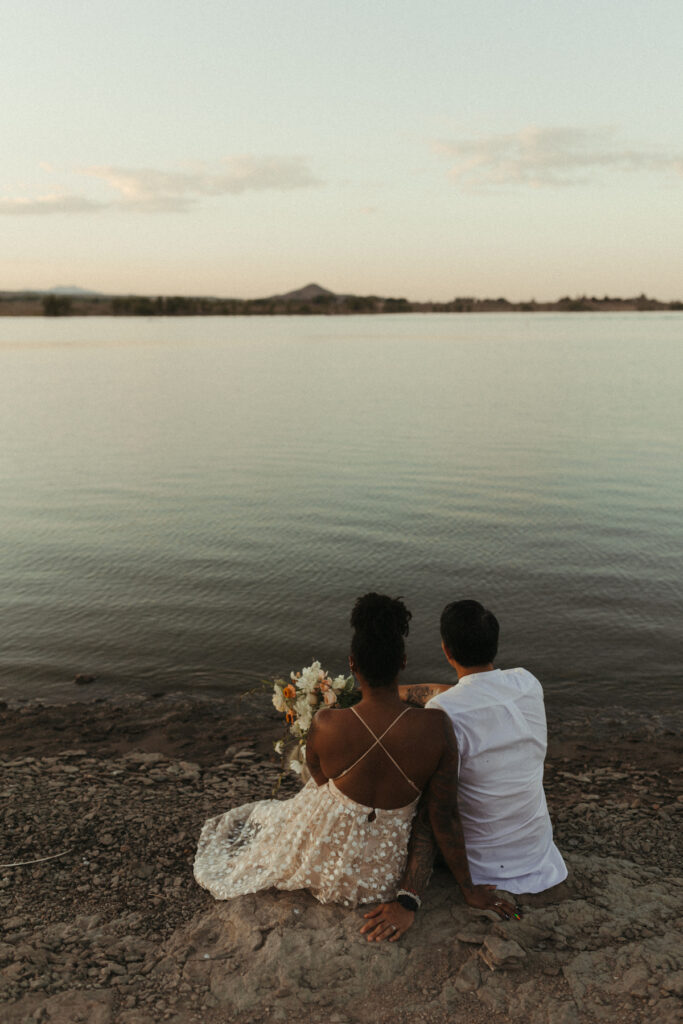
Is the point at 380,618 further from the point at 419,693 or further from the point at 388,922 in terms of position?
the point at 388,922

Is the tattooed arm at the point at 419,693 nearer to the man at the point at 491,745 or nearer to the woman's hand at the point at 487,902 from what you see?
the man at the point at 491,745

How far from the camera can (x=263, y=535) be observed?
1694 cm

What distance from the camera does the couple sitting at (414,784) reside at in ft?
14.2

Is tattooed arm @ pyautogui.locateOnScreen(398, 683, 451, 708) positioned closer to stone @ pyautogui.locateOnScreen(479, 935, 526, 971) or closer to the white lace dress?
the white lace dress

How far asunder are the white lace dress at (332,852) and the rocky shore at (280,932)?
0.13 meters

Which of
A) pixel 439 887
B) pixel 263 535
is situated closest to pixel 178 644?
pixel 263 535

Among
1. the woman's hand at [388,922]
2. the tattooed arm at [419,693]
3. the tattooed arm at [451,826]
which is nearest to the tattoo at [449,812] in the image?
the tattooed arm at [451,826]

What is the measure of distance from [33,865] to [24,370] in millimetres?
56823

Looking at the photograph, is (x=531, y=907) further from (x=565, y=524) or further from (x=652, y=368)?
(x=652, y=368)

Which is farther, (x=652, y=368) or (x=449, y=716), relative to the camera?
(x=652, y=368)

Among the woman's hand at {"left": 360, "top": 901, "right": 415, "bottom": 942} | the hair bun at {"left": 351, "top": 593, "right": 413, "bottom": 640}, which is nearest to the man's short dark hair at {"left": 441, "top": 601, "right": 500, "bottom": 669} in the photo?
the hair bun at {"left": 351, "top": 593, "right": 413, "bottom": 640}

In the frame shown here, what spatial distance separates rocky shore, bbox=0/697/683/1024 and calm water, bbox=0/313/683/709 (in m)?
3.42

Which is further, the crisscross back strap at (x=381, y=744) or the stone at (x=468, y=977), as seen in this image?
the crisscross back strap at (x=381, y=744)

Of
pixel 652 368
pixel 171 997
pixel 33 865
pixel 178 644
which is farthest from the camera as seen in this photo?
pixel 652 368
